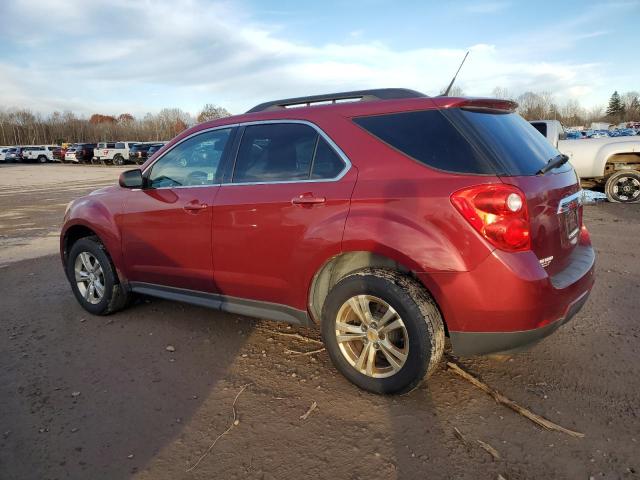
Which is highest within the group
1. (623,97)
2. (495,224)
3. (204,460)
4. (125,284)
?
(623,97)

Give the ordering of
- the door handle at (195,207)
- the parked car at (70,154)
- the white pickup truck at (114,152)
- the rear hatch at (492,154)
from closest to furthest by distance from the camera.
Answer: the rear hatch at (492,154)
the door handle at (195,207)
the white pickup truck at (114,152)
the parked car at (70,154)

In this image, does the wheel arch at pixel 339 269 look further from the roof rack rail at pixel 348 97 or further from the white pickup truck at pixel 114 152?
the white pickup truck at pixel 114 152

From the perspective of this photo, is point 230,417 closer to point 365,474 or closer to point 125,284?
point 365,474

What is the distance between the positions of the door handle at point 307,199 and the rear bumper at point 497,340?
1.14 m

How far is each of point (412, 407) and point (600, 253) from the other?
4769 millimetres

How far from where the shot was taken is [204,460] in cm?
Answer: 251

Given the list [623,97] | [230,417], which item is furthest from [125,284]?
[623,97]

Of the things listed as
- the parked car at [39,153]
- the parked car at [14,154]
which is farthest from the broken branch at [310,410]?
the parked car at [14,154]

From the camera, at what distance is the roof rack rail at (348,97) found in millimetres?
3213

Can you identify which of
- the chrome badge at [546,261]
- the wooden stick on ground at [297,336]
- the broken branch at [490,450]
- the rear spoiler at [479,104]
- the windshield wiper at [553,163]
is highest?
the rear spoiler at [479,104]

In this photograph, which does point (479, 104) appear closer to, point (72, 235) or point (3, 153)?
point (72, 235)

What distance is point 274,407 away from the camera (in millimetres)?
2980

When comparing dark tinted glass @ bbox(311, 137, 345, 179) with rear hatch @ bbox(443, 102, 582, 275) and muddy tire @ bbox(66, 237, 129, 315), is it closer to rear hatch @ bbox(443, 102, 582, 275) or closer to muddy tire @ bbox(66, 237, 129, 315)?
rear hatch @ bbox(443, 102, 582, 275)

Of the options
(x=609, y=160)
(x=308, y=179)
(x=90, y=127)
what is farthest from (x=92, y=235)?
(x=90, y=127)
